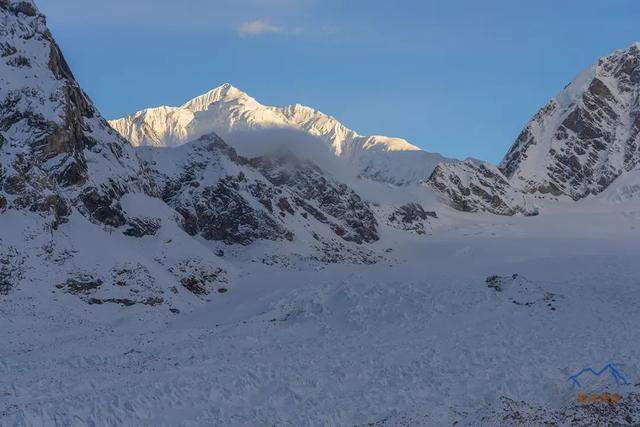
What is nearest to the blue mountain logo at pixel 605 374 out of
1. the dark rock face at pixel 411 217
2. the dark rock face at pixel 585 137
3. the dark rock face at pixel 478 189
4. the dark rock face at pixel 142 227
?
the dark rock face at pixel 142 227

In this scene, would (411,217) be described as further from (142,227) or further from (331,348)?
(331,348)

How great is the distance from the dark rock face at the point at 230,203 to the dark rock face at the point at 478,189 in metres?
34.7

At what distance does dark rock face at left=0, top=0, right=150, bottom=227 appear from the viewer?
48375mm

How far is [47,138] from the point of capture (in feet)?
171

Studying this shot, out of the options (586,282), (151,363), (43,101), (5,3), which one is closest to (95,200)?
(43,101)

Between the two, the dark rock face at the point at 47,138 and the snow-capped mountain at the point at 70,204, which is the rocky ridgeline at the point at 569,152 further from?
the dark rock face at the point at 47,138

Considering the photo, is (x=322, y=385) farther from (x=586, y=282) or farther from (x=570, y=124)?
(x=570, y=124)

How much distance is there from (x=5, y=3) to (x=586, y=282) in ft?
162

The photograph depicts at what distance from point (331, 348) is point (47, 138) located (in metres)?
31.2

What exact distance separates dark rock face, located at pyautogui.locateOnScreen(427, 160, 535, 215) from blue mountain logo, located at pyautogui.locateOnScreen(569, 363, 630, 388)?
102637mm

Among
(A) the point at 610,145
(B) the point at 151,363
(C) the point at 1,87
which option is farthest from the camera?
(A) the point at 610,145

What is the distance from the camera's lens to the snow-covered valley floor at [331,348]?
75.3 feet

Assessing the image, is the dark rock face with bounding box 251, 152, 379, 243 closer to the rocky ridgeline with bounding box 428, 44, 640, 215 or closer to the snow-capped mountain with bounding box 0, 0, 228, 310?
the snow-capped mountain with bounding box 0, 0, 228, 310

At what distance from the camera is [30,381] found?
2527 centimetres
